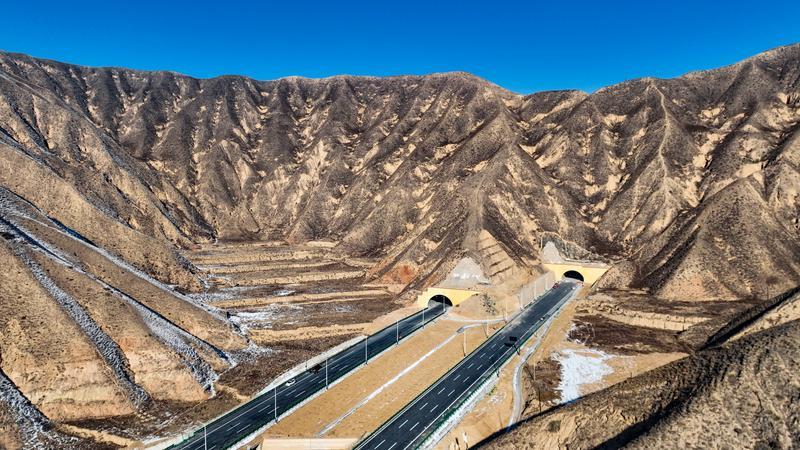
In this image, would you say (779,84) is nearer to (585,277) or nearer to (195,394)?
(585,277)

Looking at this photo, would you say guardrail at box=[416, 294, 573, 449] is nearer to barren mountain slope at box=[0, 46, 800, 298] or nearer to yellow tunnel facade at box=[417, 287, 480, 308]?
yellow tunnel facade at box=[417, 287, 480, 308]

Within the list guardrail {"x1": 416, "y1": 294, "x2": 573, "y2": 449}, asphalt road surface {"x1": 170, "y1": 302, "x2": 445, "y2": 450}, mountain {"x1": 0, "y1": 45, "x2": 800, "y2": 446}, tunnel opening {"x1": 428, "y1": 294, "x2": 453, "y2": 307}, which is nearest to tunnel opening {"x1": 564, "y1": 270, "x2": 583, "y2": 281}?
mountain {"x1": 0, "y1": 45, "x2": 800, "y2": 446}

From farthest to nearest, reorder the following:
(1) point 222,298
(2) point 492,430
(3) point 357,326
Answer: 1. (1) point 222,298
2. (3) point 357,326
3. (2) point 492,430

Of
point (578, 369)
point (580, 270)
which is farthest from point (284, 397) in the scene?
point (580, 270)

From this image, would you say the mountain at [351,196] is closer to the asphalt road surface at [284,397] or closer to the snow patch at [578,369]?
the asphalt road surface at [284,397]

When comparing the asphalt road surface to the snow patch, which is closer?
the asphalt road surface

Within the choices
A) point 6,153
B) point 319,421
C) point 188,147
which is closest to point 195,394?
point 319,421
